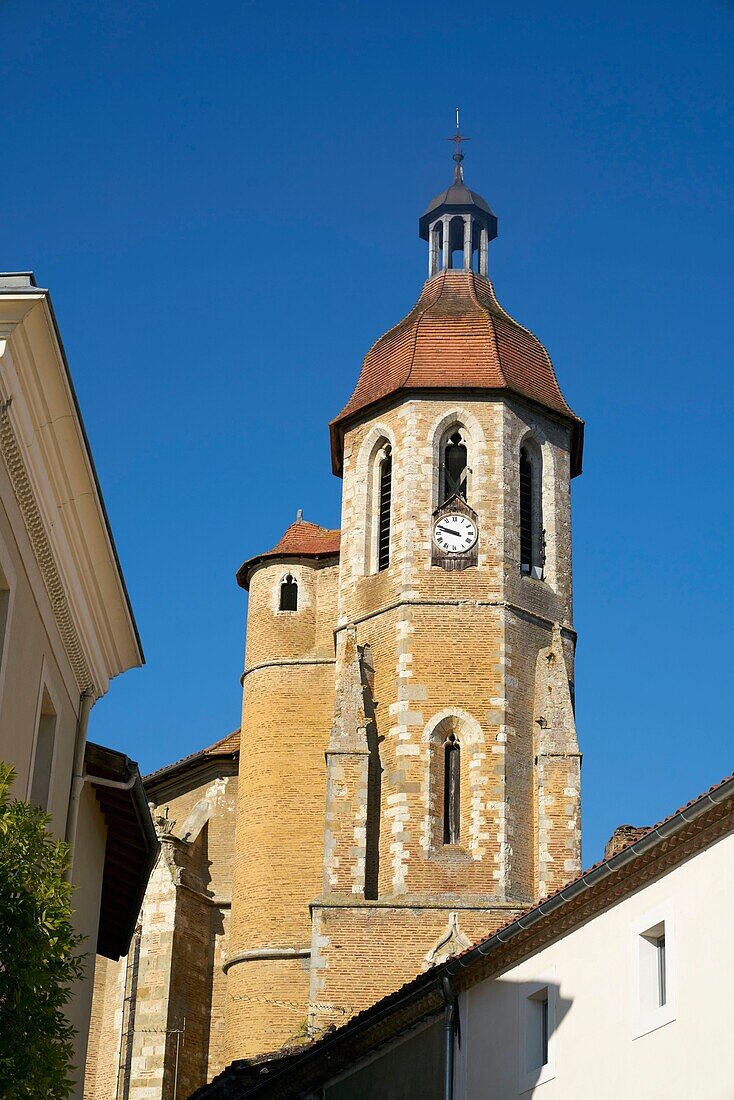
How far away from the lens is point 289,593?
4403 centimetres

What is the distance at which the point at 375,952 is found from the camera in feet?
117

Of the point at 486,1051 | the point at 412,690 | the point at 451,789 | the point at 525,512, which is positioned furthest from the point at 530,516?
the point at 486,1051

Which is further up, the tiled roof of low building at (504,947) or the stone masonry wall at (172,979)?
the stone masonry wall at (172,979)

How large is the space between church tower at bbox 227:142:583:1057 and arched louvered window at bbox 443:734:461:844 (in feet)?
0.13

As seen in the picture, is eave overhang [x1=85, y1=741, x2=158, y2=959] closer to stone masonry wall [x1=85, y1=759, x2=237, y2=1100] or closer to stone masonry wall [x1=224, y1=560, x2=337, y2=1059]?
stone masonry wall [x1=224, y1=560, x2=337, y2=1059]

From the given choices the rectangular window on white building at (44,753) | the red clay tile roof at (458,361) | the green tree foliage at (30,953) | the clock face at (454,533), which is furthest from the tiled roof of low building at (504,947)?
the red clay tile roof at (458,361)

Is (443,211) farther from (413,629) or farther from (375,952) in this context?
(375,952)

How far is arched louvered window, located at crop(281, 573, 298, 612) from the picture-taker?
1729 inches

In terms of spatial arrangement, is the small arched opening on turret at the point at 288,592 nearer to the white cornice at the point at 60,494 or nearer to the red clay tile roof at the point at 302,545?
the red clay tile roof at the point at 302,545

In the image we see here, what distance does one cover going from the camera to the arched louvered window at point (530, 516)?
135ft

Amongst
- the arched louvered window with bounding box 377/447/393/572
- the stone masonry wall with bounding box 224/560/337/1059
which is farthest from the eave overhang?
the arched louvered window with bounding box 377/447/393/572

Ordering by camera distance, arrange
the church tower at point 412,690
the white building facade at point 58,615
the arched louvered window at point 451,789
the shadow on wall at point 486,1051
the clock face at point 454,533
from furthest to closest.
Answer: the clock face at point 454,533 < the arched louvered window at point 451,789 < the church tower at point 412,690 < the shadow on wall at point 486,1051 < the white building facade at point 58,615

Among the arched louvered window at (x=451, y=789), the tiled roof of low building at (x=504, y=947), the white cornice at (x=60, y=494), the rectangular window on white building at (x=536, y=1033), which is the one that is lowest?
the rectangular window on white building at (x=536, y=1033)

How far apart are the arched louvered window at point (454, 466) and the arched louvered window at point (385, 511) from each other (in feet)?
4.11
